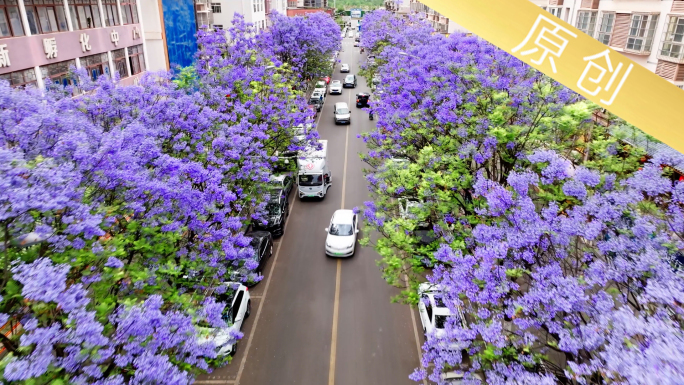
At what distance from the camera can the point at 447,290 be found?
28.5ft

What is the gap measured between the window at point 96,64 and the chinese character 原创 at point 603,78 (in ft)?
70.4

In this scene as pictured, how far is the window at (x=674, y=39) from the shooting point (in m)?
16.1

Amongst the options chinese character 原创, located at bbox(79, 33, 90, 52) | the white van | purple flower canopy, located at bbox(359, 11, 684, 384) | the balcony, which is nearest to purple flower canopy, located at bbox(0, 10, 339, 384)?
purple flower canopy, located at bbox(359, 11, 684, 384)

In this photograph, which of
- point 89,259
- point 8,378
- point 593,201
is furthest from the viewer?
point 593,201

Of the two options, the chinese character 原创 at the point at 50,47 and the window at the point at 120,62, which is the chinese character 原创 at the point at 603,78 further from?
the window at the point at 120,62

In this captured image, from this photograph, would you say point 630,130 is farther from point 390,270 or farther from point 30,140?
point 30,140

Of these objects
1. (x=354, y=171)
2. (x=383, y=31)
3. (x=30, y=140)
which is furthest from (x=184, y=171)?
(x=383, y=31)

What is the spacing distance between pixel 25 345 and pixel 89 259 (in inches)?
80.1

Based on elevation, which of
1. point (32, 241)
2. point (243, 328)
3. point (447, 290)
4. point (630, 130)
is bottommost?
point (243, 328)

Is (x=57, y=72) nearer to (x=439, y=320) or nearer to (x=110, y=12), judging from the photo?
(x=110, y=12)

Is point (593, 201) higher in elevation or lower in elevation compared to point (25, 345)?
higher

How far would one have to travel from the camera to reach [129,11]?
23953mm

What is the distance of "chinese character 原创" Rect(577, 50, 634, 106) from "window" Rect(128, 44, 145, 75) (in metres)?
25.1

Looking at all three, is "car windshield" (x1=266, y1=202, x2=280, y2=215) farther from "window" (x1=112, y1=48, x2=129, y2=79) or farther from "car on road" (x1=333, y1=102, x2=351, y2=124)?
"car on road" (x1=333, y1=102, x2=351, y2=124)
